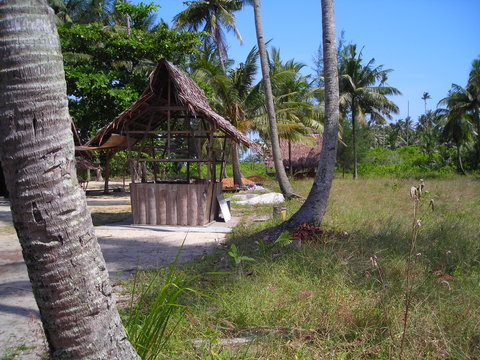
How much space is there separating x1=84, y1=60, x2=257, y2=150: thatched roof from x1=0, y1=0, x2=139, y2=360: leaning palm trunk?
6997 mm

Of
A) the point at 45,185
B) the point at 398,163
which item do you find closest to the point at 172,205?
the point at 45,185

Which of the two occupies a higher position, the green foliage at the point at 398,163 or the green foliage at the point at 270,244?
the green foliage at the point at 398,163

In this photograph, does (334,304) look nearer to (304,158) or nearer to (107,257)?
(107,257)

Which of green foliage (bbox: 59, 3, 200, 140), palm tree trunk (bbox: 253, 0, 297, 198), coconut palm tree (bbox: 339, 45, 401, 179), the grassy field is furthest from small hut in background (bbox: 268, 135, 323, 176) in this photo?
the grassy field

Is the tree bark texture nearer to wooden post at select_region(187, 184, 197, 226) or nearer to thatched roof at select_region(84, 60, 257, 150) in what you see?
thatched roof at select_region(84, 60, 257, 150)

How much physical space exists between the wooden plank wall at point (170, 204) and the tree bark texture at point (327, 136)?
3.01 metres

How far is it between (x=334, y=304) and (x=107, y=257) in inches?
167

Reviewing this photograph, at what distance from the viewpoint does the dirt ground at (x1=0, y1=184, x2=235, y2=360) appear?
3.40 m

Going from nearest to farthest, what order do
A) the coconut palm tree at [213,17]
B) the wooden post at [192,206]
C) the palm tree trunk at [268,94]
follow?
the wooden post at [192,206] < the palm tree trunk at [268,94] < the coconut palm tree at [213,17]

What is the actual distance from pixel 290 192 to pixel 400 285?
1028 cm

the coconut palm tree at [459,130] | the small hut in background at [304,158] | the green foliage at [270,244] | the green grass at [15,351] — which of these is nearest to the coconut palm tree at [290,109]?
the small hut in background at [304,158]

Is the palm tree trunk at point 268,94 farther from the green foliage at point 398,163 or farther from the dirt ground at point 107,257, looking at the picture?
the green foliage at point 398,163

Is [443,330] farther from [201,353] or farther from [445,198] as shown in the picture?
[445,198]

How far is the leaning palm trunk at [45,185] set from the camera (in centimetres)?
173
